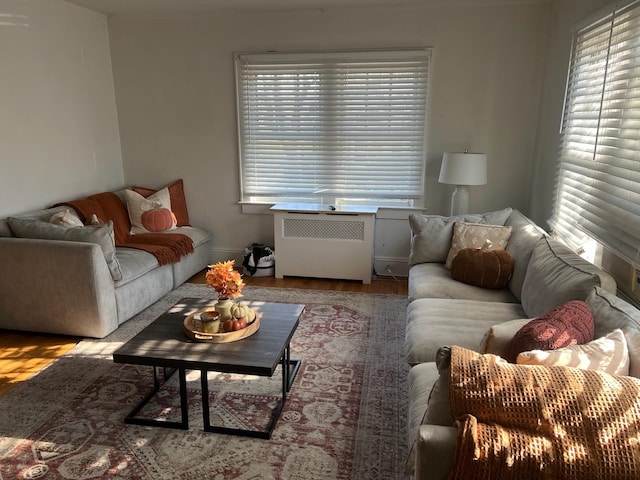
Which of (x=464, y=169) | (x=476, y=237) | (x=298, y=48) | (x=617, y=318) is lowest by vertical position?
(x=476, y=237)

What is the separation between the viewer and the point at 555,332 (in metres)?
1.62

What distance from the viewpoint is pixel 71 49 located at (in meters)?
4.26

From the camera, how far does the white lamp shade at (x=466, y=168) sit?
396 centimetres

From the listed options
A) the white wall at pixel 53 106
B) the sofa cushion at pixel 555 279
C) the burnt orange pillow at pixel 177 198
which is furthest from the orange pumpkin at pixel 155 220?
the sofa cushion at pixel 555 279

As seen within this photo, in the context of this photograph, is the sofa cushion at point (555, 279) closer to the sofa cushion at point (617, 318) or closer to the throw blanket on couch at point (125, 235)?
the sofa cushion at point (617, 318)

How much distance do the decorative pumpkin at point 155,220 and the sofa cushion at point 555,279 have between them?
3251 mm

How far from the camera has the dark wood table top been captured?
219cm

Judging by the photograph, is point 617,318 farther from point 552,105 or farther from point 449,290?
point 552,105

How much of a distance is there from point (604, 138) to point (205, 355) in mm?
2524

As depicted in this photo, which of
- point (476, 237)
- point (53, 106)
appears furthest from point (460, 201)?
point (53, 106)

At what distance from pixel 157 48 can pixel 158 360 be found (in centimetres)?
359

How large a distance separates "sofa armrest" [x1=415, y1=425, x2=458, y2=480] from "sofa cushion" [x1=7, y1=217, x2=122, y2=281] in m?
2.73

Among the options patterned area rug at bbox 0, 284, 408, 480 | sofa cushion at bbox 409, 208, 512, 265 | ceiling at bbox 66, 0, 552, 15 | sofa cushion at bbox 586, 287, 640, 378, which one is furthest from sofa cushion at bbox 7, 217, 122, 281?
sofa cushion at bbox 586, 287, 640, 378

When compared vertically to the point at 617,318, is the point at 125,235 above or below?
below
